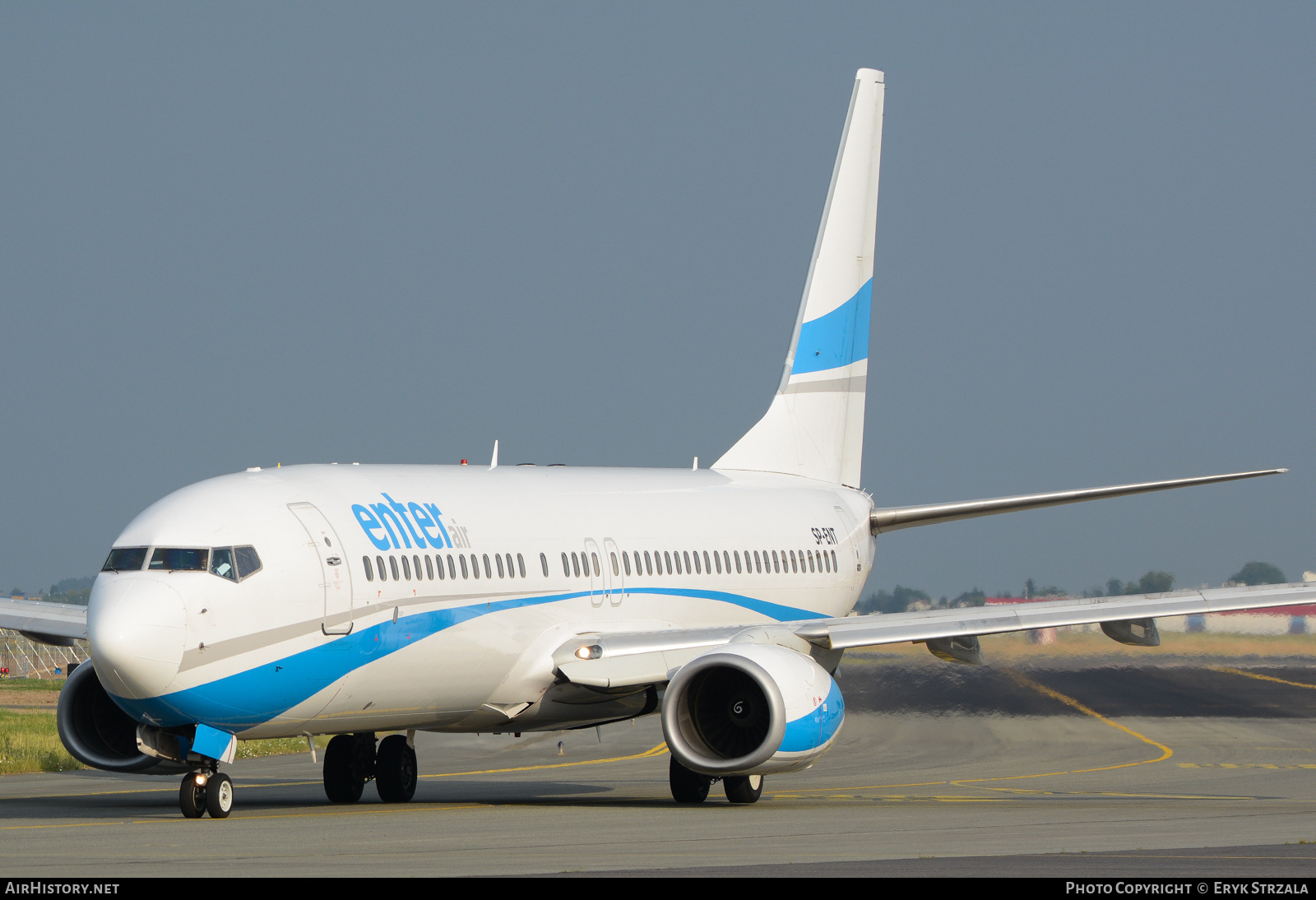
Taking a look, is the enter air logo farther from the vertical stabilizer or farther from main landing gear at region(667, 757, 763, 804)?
the vertical stabilizer

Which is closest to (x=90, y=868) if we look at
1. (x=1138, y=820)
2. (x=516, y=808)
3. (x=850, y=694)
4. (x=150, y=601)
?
(x=150, y=601)

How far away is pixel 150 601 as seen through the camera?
1883cm

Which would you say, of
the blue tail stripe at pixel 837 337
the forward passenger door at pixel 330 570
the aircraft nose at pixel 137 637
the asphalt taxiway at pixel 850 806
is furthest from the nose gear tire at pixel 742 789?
the blue tail stripe at pixel 837 337

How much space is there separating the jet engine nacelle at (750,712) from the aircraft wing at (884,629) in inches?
33.8

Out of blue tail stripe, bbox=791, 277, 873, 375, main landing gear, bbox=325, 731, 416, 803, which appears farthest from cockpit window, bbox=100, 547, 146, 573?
blue tail stripe, bbox=791, 277, 873, 375

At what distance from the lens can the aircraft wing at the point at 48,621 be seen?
76.6 ft

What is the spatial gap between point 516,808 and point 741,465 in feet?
33.6

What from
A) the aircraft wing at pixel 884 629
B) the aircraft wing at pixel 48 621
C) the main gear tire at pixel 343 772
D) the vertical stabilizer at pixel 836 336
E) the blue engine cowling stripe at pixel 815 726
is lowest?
the main gear tire at pixel 343 772

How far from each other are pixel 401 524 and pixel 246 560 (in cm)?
252

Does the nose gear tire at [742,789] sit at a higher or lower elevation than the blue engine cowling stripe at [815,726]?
lower

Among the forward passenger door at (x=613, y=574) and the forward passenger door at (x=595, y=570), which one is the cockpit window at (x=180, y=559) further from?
the forward passenger door at (x=613, y=574)

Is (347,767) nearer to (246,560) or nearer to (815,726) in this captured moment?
(246,560)

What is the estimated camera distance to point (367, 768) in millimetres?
24969

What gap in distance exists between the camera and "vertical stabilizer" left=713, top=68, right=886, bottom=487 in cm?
3241
